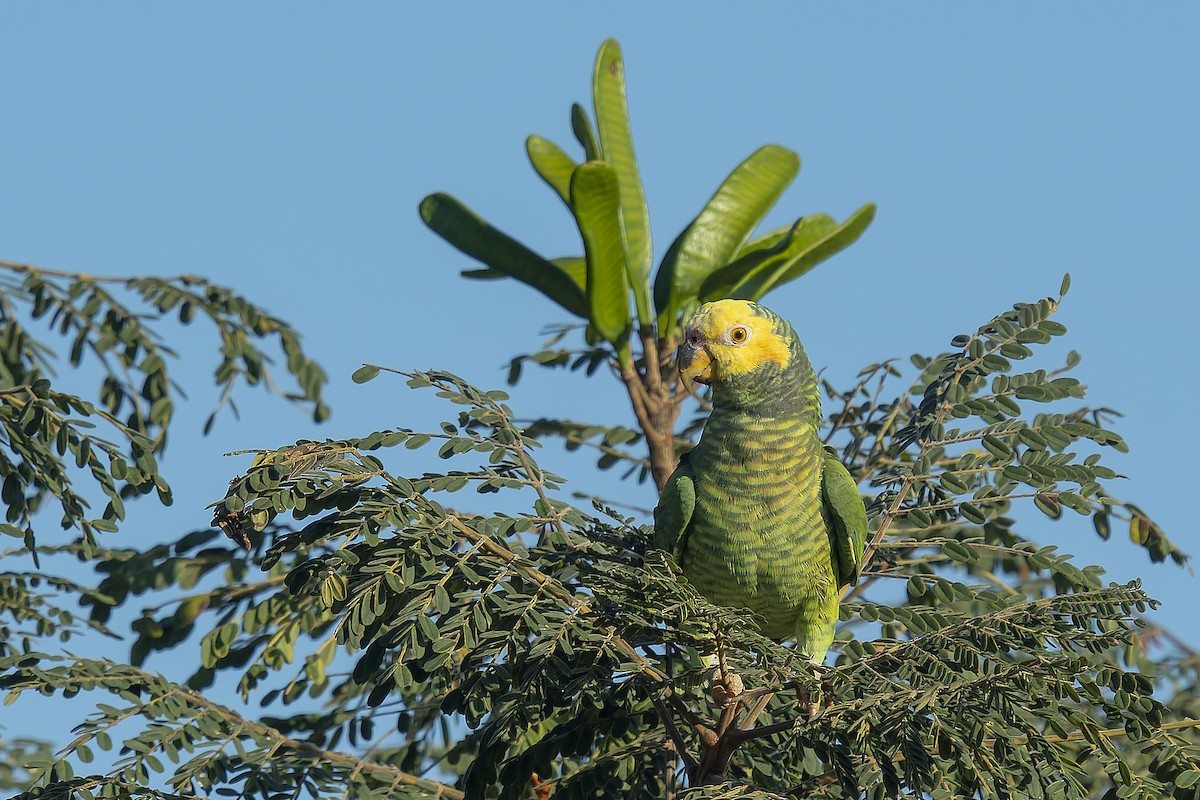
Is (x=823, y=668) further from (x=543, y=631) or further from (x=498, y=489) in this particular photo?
(x=498, y=489)

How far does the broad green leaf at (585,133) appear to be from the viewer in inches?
239

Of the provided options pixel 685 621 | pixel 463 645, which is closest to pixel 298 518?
pixel 463 645

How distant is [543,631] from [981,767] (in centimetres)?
109

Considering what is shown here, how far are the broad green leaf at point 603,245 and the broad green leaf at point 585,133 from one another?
54cm

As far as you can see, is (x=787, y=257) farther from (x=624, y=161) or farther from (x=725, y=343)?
(x=725, y=343)

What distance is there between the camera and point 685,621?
3676mm

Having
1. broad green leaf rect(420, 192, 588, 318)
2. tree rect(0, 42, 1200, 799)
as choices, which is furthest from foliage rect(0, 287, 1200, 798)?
broad green leaf rect(420, 192, 588, 318)

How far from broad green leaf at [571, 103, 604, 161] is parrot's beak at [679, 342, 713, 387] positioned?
6.10 feet

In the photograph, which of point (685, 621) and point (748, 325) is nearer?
point (685, 621)

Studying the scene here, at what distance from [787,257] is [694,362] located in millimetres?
1737

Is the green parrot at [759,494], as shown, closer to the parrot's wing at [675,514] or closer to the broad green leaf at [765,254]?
the parrot's wing at [675,514]

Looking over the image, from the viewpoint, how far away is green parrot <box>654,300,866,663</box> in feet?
14.3

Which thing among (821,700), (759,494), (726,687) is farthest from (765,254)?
(821,700)

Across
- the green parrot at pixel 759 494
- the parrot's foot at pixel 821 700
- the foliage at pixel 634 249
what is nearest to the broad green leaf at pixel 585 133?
the foliage at pixel 634 249
